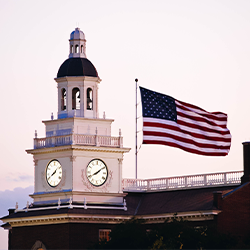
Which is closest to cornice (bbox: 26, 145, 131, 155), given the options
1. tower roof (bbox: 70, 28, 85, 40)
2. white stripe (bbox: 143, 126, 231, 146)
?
white stripe (bbox: 143, 126, 231, 146)

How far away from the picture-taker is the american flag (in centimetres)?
8062

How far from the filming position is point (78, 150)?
83.3 meters

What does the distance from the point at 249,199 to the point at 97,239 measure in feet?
39.9

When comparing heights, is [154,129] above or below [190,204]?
above

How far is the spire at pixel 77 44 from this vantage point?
3433 inches

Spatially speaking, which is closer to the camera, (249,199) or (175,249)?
(175,249)

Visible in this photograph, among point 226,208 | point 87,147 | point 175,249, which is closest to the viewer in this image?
point 175,249

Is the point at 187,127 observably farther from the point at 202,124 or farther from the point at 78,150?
the point at 78,150

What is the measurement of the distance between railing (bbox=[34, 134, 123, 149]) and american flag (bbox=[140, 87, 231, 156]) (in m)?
5.00

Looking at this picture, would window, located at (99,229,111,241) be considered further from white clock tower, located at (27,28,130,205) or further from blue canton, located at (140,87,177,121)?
blue canton, located at (140,87,177,121)

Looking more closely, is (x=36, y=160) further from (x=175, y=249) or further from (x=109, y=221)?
(x=175, y=249)

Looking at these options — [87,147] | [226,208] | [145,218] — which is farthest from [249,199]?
[87,147]

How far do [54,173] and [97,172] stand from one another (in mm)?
3471

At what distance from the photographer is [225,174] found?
8131 cm
